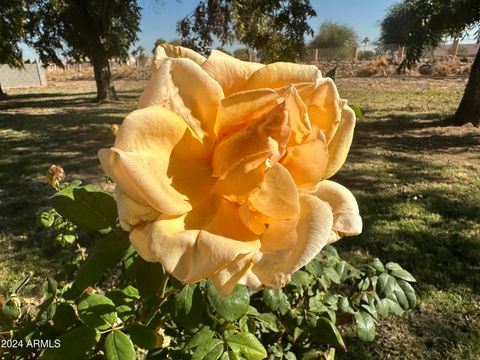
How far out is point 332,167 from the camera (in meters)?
0.71

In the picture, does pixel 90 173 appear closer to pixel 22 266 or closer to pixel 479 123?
pixel 22 266

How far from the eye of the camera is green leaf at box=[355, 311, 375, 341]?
135 cm

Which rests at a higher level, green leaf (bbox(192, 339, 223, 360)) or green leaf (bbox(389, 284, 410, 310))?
green leaf (bbox(192, 339, 223, 360))

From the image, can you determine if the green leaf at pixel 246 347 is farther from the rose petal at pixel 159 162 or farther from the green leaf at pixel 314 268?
the rose petal at pixel 159 162

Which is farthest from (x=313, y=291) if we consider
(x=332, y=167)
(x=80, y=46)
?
(x=80, y=46)

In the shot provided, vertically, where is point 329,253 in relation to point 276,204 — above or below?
below

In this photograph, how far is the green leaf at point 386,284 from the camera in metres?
1.40

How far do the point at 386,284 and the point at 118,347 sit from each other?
917 mm

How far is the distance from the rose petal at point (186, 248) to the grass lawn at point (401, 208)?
2.02 meters

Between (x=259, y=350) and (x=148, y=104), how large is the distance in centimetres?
73

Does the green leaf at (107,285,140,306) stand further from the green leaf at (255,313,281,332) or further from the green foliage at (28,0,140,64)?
the green foliage at (28,0,140,64)

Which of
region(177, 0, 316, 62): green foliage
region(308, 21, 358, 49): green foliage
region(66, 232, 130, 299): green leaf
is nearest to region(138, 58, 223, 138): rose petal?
region(66, 232, 130, 299): green leaf

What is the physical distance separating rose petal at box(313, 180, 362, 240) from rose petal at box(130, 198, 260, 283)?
170 millimetres

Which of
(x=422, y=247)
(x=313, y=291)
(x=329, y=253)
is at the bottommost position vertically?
(x=422, y=247)
